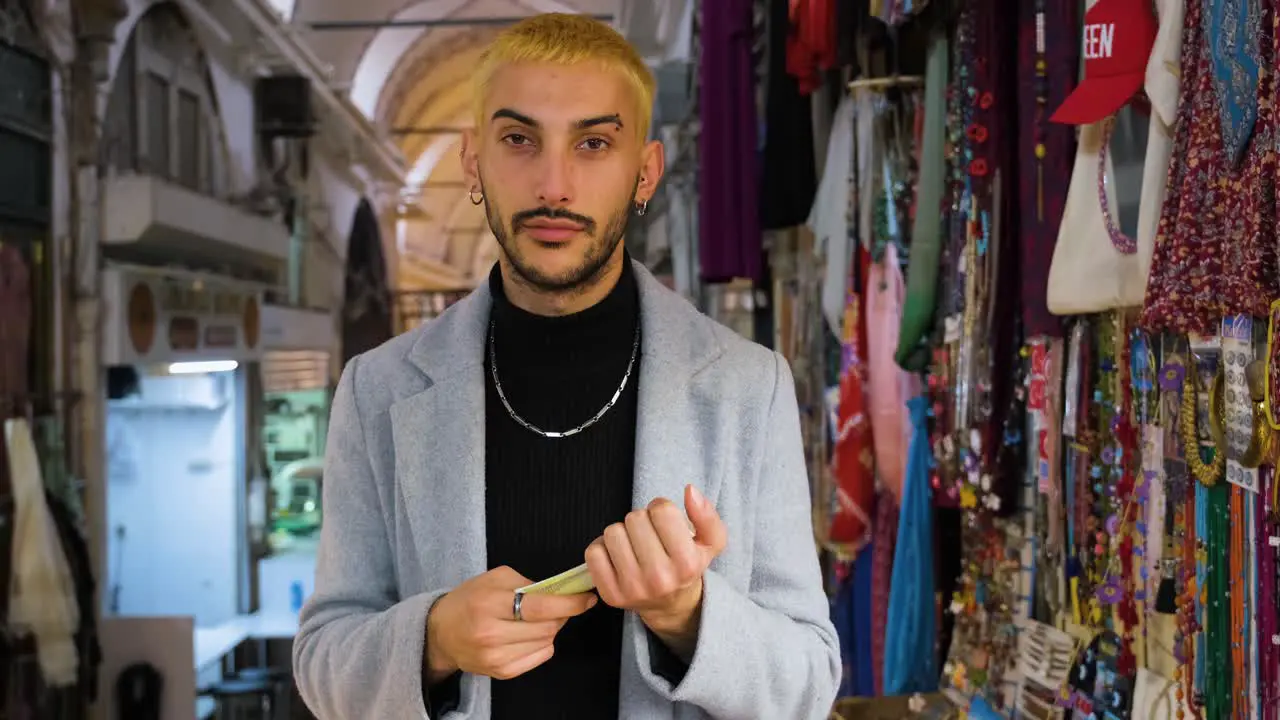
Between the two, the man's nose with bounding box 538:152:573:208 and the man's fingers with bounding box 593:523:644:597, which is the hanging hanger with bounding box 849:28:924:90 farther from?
the man's fingers with bounding box 593:523:644:597

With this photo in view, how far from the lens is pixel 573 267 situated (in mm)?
1078

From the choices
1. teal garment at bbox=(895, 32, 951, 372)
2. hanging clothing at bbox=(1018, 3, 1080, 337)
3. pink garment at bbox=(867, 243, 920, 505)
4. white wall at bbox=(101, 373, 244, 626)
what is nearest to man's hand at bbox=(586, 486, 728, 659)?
hanging clothing at bbox=(1018, 3, 1080, 337)

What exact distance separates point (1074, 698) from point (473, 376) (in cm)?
105

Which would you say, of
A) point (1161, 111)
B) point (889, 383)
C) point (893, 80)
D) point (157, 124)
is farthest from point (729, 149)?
point (157, 124)

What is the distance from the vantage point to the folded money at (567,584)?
0.90 meters

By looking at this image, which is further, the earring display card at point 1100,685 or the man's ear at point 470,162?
the earring display card at point 1100,685

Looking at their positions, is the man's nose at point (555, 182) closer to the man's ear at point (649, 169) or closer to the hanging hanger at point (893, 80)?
the man's ear at point (649, 169)

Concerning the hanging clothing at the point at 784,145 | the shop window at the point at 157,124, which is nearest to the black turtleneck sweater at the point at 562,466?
the hanging clothing at the point at 784,145

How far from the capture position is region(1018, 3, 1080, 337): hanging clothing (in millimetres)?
1665

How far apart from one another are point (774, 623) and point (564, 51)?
56 cm

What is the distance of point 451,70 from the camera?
324 inches

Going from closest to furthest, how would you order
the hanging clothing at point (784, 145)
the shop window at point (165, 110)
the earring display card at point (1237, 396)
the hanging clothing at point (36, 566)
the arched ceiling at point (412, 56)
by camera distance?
the earring display card at point (1237, 396) < the hanging clothing at point (784, 145) < the hanging clothing at point (36, 566) < the shop window at point (165, 110) < the arched ceiling at point (412, 56)

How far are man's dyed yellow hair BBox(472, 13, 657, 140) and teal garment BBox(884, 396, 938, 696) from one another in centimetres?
125

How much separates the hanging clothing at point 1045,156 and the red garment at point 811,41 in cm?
89
